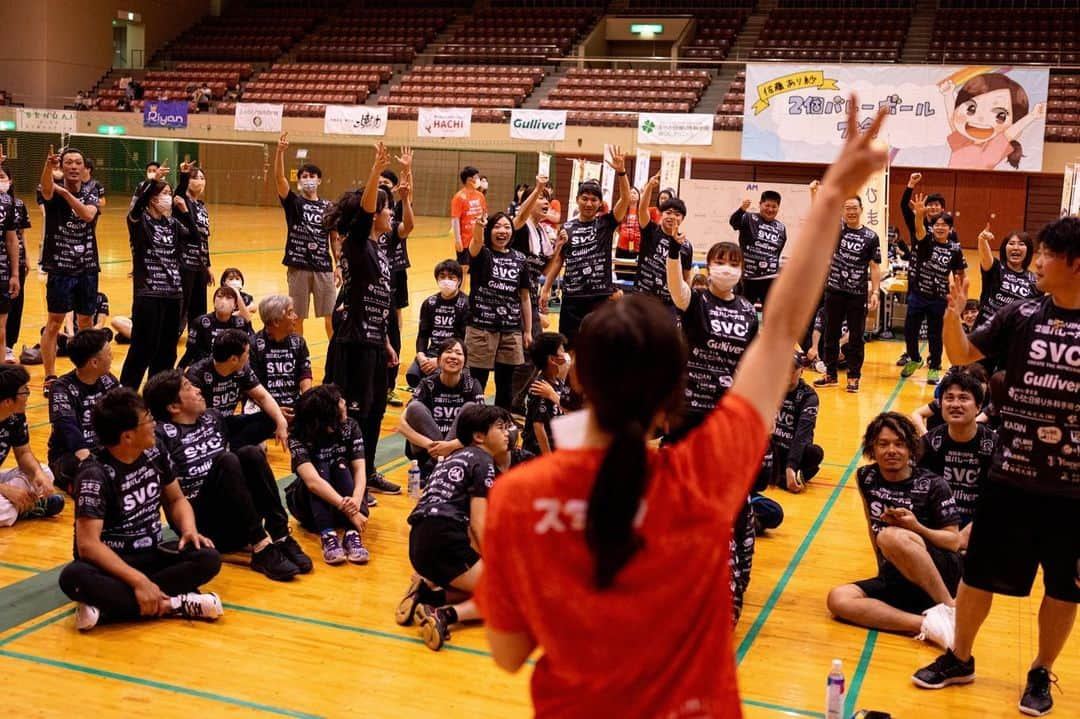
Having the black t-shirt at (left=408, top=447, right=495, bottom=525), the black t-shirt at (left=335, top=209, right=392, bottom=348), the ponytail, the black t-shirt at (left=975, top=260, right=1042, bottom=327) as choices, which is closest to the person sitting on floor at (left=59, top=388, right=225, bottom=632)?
the black t-shirt at (left=408, top=447, right=495, bottom=525)

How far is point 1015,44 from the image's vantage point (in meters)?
28.0

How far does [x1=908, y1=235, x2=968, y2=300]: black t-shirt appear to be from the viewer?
12.7 meters

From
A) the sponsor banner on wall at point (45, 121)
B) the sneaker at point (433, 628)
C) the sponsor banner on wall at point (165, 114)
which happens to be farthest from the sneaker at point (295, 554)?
the sponsor banner on wall at point (165, 114)

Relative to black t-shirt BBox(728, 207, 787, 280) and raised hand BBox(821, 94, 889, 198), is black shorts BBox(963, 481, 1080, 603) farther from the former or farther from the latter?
black t-shirt BBox(728, 207, 787, 280)

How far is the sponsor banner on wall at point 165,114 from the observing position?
3262 cm

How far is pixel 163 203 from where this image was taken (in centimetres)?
996

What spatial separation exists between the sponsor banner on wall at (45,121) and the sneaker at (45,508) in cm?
2601

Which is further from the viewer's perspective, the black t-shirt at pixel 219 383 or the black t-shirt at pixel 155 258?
the black t-shirt at pixel 155 258

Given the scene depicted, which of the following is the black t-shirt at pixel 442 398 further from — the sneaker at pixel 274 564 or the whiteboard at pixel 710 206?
the whiteboard at pixel 710 206

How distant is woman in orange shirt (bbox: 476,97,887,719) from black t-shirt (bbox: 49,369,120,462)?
235 inches

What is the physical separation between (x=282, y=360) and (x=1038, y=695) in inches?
208

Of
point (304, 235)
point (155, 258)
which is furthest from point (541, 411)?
point (304, 235)

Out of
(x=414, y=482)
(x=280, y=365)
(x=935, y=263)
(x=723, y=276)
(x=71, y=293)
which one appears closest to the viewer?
(x=723, y=276)

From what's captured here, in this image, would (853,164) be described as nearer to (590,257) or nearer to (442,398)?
(442,398)
